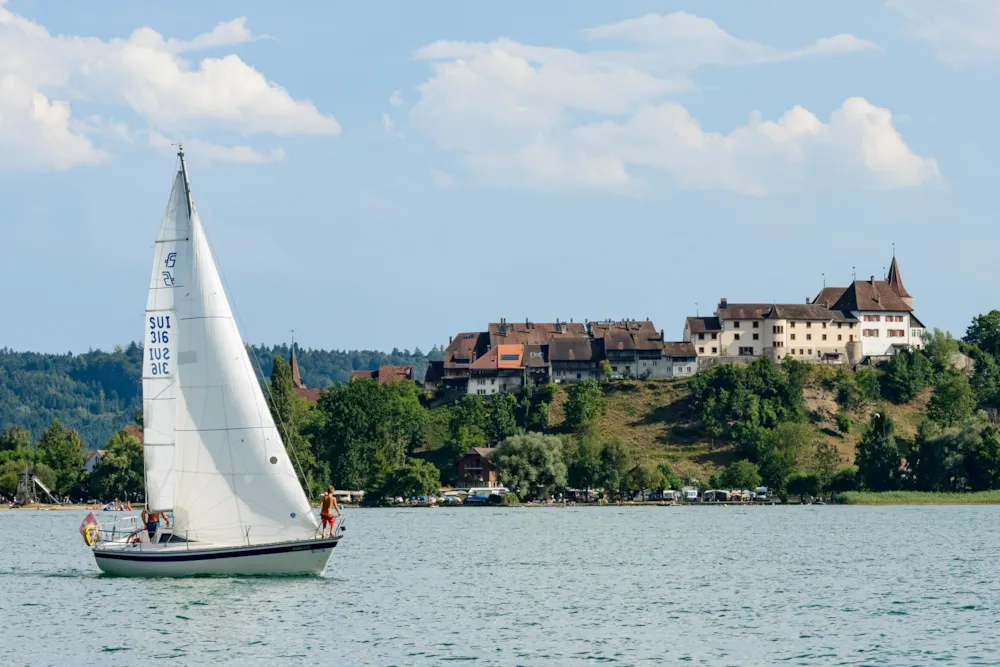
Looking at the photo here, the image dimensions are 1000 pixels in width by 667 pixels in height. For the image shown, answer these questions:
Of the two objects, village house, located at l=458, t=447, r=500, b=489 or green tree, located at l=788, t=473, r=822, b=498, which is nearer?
green tree, located at l=788, t=473, r=822, b=498

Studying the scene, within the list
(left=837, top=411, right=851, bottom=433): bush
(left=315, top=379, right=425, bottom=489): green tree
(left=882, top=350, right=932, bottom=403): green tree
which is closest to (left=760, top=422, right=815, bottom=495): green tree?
(left=837, top=411, right=851, bottom=433): bush

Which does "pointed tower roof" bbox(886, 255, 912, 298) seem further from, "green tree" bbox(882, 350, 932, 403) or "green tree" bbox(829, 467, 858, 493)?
"green tree" bbox(829, 467, 858, 493)

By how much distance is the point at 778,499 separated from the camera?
147125mm

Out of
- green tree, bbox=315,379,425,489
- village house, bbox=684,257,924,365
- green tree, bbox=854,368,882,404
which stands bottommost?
green tree, bbox=315,379,425,489

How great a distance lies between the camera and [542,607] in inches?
1827

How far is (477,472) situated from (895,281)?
65.4 metres

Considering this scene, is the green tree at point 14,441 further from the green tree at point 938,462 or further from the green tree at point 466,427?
the green tree at point 938,462

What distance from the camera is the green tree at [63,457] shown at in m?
161

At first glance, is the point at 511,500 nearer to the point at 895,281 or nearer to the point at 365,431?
the point at 365,431

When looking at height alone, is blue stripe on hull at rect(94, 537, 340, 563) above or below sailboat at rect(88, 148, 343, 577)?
below

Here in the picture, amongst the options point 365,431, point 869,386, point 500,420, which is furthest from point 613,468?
point 869,386

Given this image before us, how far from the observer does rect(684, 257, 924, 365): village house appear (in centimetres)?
18475

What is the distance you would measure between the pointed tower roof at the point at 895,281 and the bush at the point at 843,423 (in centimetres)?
2720

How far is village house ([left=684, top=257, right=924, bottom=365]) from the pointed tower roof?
3872 millimetres
